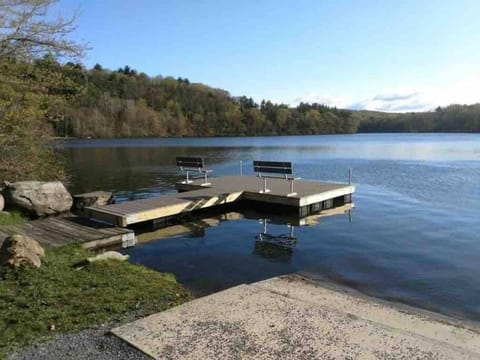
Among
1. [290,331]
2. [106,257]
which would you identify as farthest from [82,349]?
[106,257]

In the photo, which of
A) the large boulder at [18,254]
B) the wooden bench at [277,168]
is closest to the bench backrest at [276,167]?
the wooden bench at [277,168]

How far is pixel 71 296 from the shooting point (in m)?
5.07

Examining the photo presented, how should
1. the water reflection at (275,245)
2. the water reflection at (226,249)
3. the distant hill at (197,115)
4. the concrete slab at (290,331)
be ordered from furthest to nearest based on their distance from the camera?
the distant hill at (197,115)
the water reflection at (275,245)
the water reflection at (226,249)
the concrete slab at (290,331)

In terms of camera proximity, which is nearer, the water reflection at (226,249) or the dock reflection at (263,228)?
the water reflection at (226,249)

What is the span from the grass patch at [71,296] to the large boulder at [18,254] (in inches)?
5.2

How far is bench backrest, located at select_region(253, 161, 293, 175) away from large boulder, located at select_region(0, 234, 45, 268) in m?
7.87

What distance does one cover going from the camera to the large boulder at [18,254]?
19.1ft

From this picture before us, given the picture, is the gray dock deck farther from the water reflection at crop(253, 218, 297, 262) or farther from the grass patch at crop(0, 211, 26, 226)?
Result: the water reflection at crop(253, 218, 297, 262)

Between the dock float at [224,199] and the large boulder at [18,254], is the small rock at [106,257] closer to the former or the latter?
the large boulder at [18,254]

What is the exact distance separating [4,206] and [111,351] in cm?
956

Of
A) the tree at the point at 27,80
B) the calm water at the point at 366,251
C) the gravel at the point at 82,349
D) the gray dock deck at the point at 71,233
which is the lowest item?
the calm water at the point at 366,251

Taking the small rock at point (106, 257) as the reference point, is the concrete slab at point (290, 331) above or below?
below

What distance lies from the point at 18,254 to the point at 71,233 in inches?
129

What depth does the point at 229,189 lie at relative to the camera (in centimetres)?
1412
